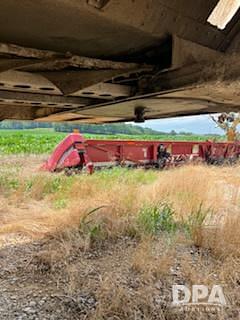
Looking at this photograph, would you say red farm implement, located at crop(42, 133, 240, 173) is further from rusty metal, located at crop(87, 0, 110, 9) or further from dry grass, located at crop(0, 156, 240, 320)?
rusty metal, located at crop(87, 0, 110, 9)

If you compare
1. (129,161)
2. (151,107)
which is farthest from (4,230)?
(129,161)

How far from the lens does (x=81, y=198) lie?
5.96 m

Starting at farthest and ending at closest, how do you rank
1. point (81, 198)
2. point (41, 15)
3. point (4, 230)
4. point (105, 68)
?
point (81, 198), point (4, 230), point (105, 68), point (41, 15)

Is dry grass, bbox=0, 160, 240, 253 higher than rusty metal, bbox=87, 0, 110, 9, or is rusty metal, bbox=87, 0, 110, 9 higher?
rusty metal, bbox=87, 0, 110, 9

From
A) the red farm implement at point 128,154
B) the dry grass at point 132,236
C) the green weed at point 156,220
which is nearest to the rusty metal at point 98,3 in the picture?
the dry grass at point 132,236

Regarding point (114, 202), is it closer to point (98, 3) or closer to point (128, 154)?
point (98, 3)

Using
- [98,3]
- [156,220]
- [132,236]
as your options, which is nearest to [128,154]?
[156,220]

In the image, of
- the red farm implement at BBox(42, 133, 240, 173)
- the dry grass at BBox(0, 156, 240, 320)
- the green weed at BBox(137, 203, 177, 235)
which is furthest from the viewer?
the red farm implement at BBox(42, 133, 240, 173)

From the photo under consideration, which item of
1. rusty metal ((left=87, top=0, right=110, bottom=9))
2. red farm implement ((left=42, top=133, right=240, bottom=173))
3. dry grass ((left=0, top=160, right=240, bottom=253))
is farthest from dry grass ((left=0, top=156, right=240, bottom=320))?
rusty metal ((left=87, top=0, right=110, bottom=9))

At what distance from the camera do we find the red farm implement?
27.6 feet

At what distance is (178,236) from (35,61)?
A: 106 inches

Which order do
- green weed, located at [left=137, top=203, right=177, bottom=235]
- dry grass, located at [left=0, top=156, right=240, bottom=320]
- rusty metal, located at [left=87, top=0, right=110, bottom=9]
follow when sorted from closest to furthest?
rusty metal, located at [left=87, top=0, right=110, bottom=9] → dry grass, located at [left=0, top=156, right=240, bottom=320] → green weed, located at [left=137, top=203, right=177, bottom=235]

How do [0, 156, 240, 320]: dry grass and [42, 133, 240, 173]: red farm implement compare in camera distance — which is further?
[42, 133, 240, 173]: red farm implement

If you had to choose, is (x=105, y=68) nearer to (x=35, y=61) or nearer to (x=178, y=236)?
(x=35, y=61)
